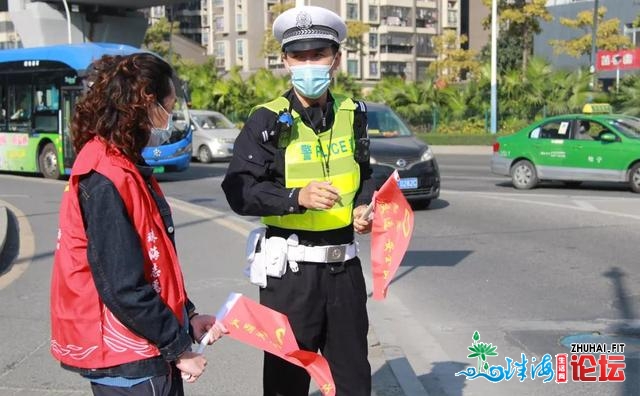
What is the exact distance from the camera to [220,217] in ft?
41.1

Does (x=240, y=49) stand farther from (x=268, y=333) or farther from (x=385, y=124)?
(x=268, y=333)

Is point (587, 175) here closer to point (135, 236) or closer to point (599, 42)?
point (135, 236)

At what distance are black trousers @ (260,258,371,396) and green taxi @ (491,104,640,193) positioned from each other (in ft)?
42.1

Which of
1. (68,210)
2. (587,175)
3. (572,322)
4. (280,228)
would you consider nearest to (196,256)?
(572,322)

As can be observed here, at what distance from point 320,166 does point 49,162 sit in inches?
699

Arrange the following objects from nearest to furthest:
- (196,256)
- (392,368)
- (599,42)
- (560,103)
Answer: (392,368)
(196,256)
(560,103)
(599,42)

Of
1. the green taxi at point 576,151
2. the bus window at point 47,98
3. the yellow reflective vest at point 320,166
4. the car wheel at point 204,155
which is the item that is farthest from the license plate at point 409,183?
the car wheel at point 204,155

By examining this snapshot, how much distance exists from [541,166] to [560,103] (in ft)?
53.8

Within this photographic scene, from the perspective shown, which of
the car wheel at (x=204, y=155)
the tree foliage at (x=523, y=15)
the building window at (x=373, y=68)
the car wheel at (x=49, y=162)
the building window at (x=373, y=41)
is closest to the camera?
the car wheel at (x=49, y=162)

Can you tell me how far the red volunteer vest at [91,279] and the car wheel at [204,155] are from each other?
2387cm

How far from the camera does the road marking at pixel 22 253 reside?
8188 millimetres

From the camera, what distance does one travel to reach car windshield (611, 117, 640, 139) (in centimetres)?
1523

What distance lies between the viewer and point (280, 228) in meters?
3.38
